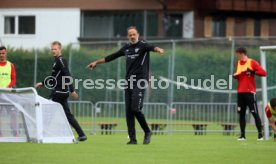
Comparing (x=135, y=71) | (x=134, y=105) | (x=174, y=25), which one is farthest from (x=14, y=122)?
(x=174, y=25)

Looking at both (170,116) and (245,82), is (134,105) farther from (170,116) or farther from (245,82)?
(170,116)

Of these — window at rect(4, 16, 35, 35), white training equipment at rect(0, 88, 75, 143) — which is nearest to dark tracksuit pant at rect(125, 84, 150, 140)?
white training equipment at rect(0, 88, 75, 143)

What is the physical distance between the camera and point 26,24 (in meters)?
40.9

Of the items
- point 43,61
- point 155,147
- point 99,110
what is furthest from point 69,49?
point 155,147

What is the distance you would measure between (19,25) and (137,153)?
28474 millimetres

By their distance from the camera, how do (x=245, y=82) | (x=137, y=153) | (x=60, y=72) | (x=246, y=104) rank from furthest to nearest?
1. (x=246, y=104)
2. (x=245, y=82)
3. (x=60, y=72)
4. (x=137, y=153)

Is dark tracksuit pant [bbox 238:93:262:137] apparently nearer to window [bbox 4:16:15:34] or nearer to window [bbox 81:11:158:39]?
window [bbox 81:11:158:39]

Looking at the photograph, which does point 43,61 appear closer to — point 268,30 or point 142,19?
point 142,19

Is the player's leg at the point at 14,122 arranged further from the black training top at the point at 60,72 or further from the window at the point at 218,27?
the window at the point at 218,27

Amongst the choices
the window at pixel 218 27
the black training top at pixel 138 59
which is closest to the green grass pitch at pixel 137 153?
the black training top at pixel 138 59

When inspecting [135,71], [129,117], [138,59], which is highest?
[138,59]

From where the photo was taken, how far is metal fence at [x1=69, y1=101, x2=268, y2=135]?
23109 mm

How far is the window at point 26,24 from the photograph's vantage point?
40562mm

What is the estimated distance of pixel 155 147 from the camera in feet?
48.3
